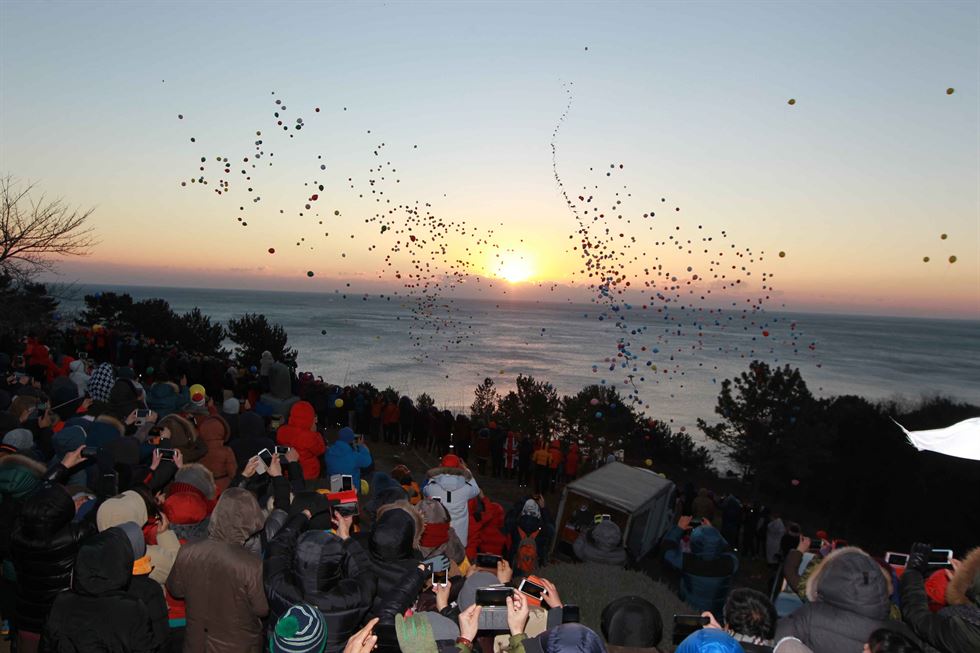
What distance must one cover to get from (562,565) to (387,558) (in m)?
2.45

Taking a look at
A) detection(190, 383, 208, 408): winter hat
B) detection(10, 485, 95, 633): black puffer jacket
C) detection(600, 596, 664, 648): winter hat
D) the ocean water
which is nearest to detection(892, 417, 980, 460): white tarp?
detection(600, 596, 664, 648): winter hat

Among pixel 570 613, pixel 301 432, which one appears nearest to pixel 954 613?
pixel 570 613

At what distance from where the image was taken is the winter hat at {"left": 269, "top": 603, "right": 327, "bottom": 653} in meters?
2.83

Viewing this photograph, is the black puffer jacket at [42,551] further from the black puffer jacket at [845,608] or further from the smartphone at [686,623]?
the black puffer jacket at [845,608]

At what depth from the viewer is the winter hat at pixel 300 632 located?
2828mm

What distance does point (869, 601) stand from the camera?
3.34 m


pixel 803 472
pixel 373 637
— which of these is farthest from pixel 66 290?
pixel 803 472

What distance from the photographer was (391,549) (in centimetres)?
353

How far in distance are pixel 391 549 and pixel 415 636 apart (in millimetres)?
789

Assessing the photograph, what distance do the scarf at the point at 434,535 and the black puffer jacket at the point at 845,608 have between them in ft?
7.66

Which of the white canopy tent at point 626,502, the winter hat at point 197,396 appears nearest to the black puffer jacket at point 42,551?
the winter hat at point 197,396

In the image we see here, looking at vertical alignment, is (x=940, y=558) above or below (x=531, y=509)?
above

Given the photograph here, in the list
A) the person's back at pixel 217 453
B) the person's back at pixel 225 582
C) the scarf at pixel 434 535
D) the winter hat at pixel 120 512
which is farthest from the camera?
the person's back at pixel 217 453

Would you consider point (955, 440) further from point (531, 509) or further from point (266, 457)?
point (266, 457)
